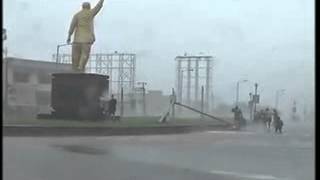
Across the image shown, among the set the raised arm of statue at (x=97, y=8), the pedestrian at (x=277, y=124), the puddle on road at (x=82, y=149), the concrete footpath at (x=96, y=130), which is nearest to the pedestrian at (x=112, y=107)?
the raised arm of statue at (x=97, y=8)

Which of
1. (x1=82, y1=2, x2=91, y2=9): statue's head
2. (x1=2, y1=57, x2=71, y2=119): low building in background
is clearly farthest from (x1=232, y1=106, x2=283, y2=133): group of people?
(x1=2, y1=57, x2=71, y2=119): low building in background

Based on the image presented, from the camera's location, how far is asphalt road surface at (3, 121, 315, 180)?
9594mm

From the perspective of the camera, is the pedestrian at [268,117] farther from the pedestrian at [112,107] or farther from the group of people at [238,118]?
the pedestrian at [112,107]

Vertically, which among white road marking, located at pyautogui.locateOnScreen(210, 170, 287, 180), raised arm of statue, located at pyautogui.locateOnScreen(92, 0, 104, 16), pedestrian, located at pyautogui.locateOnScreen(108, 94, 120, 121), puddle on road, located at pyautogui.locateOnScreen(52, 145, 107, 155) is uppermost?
raised arm of statue, located at pyautogui.locateOnScreen(92, 0, 104, 16)

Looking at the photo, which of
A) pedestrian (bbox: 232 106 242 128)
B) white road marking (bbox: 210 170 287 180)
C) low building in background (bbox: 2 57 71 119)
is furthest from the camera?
low building in background (bbox: 2 57 71 119)

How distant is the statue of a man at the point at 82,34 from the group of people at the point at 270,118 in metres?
7.42

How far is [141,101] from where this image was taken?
3150 cm

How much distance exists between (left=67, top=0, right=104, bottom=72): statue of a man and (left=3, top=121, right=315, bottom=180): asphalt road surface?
38.2 feet

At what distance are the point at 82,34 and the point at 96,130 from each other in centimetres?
709

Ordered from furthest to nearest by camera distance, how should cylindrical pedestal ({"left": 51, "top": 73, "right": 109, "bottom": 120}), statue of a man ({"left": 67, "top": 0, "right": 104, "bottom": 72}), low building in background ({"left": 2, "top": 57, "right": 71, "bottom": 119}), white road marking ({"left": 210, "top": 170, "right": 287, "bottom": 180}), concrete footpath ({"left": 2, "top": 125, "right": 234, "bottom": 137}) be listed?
low building in background ({"left": 2, "top": 57, "right": 71, "bottom": 119}), statue of a man ({"left": 67, "top": 0, "right": 104, "bottom": 72}), cylindrical pedestal ({"left": 51, "top": 73, "right": 109, "bottom": 120}), concrete footpath ({"left": 2, "top": 125, "right": 234, "bottom": 137}), white road marking ({"left": 210, "top": 170, "right": 287, "bottom": 180})

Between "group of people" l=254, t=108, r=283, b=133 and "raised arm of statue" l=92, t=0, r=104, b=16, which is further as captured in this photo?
"raised arm of statue" l=92, t=0, r=104, b=16

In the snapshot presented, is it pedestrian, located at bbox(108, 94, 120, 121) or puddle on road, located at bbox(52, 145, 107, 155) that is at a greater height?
pedestrian, located at bbox(108, 94, 120, 121)

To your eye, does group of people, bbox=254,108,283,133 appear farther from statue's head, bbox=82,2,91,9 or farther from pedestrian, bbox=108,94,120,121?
statue's head, bbox=82,2,91,9

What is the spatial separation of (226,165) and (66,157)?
275 centimetres
